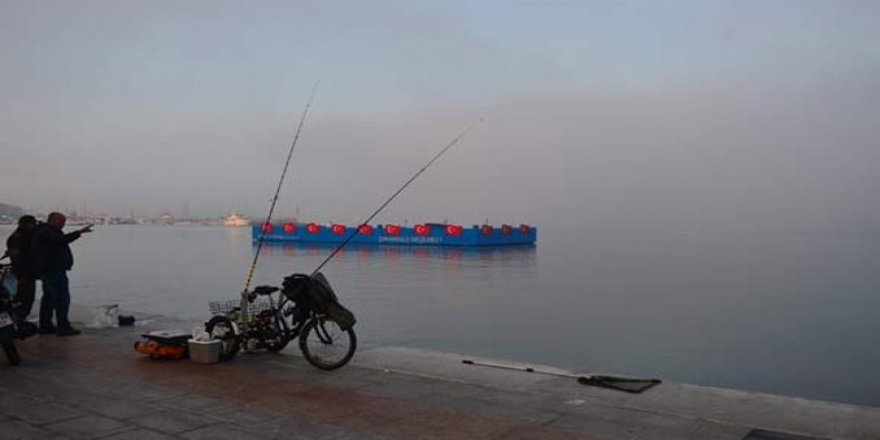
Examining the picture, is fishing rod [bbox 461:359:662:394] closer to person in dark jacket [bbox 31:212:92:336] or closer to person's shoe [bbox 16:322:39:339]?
person's shoe [bbox 16:322:39:339]

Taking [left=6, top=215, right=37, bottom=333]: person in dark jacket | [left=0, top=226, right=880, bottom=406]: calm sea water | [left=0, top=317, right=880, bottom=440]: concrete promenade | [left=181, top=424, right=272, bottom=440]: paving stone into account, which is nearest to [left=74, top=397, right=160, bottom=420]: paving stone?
[left=0, top=317, right=880, bottom=440]: concrete promenade

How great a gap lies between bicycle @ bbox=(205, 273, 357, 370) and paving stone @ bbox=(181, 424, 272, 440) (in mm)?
2336

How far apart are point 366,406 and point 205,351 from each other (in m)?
2.65

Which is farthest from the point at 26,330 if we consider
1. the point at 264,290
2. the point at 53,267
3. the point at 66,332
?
the point at 264,290

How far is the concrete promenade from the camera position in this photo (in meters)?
5.72

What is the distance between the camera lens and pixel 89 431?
5.64 metres

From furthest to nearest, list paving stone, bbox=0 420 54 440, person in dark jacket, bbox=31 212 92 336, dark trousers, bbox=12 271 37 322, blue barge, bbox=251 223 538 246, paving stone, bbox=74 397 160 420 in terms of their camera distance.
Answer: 1. blue barge, bbox=251 223 538 246
2. person in dark jacket, bbox=31 212 92 336
3. dark trousers, bbox=12 271 37 322
4. paving stone, bbox=74 397 160 420
5. paving stone, bbox=0 420 54 440

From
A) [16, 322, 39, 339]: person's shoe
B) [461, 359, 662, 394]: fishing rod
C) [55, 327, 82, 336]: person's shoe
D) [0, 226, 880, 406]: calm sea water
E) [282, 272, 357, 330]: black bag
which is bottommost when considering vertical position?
[0, 226, 880, 406]: calm sea water

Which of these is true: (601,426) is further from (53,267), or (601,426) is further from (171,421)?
(53,267)

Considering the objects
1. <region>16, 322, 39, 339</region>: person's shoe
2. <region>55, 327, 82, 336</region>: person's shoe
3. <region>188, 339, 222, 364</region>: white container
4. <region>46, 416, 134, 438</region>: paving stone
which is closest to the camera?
<region>46, 416, 134, 438</region>: paving stone

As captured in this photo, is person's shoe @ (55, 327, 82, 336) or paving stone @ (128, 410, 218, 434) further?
person's shoe @ (55, 327, 82, 336)

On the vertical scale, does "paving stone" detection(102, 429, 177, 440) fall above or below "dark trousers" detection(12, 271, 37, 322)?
below

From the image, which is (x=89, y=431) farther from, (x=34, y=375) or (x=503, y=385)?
(x=503, y=385)

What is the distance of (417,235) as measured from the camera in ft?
218
